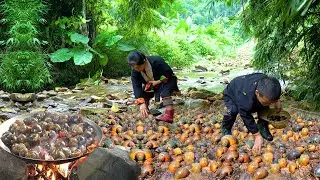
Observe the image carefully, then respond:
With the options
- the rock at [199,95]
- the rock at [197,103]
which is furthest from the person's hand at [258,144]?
the rock at [199,95]

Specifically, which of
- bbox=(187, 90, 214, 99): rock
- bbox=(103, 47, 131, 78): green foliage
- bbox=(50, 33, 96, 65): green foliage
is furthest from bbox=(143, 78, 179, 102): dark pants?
bbox=(103, 47, 131, 78): green foliage

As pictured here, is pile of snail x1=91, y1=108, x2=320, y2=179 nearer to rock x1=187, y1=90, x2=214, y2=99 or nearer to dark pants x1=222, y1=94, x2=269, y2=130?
dark pants x1=222, y1=94, x2=269, y2=130

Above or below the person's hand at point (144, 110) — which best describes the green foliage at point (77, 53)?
above

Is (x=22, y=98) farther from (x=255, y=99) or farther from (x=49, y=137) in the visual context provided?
(x=255, y=99)

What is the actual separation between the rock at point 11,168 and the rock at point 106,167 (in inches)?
17.2

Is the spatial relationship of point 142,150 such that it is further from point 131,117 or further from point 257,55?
point 257,55

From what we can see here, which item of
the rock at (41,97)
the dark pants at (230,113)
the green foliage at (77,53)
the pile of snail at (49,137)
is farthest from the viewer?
the green foliage at (77,53)

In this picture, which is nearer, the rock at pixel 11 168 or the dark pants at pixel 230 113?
the rock at pixel 11 168

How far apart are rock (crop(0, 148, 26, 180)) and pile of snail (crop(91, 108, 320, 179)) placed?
0.86 meters

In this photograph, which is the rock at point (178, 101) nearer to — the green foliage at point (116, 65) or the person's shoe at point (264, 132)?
the person's shoe at point (264, 132)

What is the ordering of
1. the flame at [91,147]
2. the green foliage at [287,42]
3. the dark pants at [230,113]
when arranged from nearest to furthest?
the flame at [91,147]
the dark pants at [230,113]
the green foliage at [287,42]

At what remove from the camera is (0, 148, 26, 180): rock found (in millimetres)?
2729

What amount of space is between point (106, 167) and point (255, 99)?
4.20 feet

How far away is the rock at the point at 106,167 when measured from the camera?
9.91 feet
